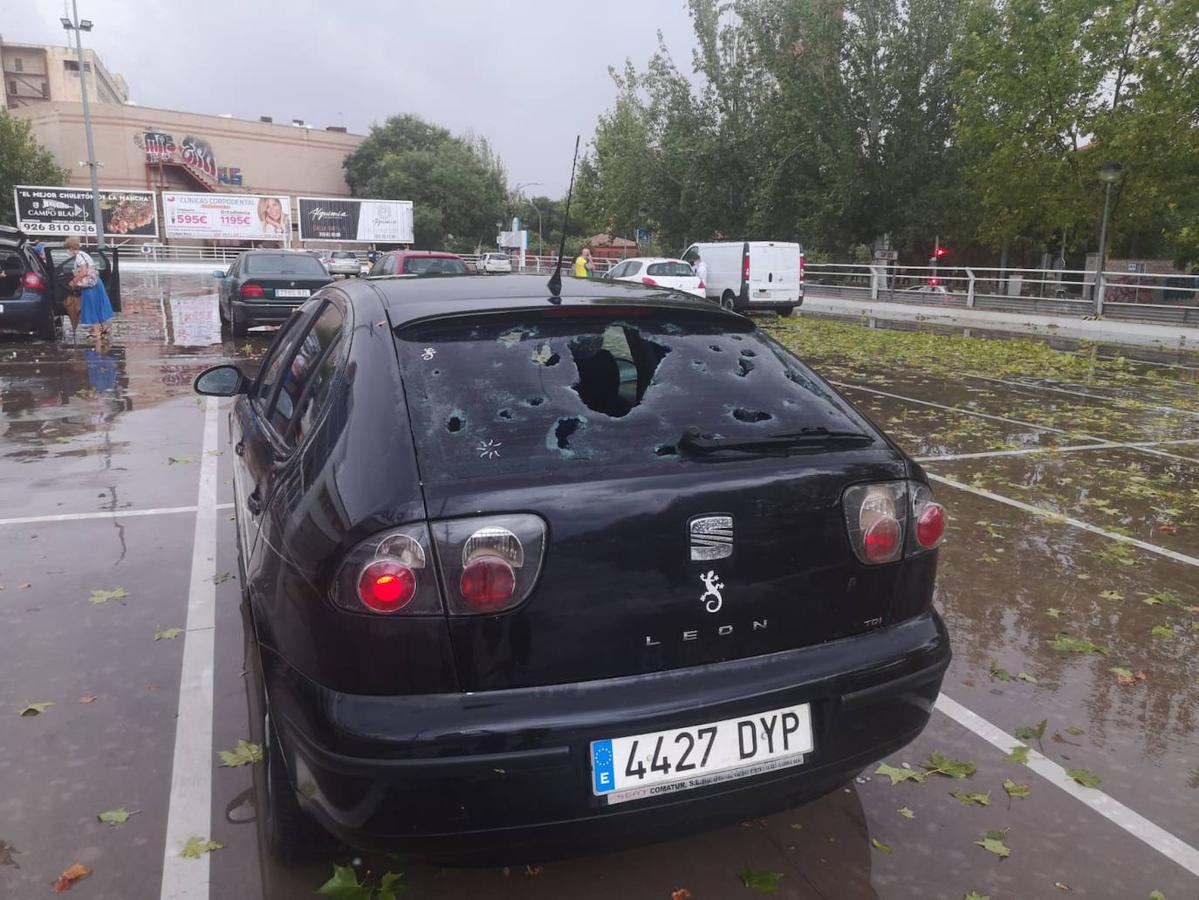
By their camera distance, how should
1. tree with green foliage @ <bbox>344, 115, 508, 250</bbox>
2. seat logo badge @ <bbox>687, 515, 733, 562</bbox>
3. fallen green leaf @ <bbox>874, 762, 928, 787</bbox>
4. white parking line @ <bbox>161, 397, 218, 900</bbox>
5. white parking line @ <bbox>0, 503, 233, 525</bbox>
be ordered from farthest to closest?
tree with green foliage @ <bbox>344, 115, 508, 250</bbox> < white parking line @ <bbox>0, 503, 233, 525</bbox> < fallen green leaf @ <bbox>874, 762, 928, 787</bbox> < white parking line @ <bbox>161, 397, 218, 900</bbox> < seat logo badge @ <bbox>687, 515, 733, 562</bbox>

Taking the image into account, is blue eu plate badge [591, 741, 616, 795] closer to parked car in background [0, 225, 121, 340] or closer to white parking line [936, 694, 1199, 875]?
white parking line [936, 694, 1199, 875]

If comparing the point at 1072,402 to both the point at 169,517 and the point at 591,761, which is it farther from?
the point at 591,761

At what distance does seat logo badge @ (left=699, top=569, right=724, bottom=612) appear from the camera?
7.40 feet

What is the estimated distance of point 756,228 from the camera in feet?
117

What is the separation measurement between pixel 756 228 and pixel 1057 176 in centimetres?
1058

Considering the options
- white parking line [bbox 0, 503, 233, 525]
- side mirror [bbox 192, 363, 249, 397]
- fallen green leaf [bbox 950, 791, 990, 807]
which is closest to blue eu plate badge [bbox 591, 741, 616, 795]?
fallen green leaf [bbox 950, 791, 990, 807]

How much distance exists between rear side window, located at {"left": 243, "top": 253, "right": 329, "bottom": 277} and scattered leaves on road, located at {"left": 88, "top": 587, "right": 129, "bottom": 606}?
1260cm

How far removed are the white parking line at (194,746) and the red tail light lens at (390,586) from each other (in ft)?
3.80

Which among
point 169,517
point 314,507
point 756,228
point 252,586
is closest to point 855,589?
point 314,507

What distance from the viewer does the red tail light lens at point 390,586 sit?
6.87ft

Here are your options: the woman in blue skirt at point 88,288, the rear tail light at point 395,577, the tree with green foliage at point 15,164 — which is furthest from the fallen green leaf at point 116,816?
the tree with green foliage at point 15,164

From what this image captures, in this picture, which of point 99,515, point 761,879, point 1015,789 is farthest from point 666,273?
point 761,879

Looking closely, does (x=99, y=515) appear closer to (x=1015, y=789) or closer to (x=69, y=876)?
(x=69, y=876)

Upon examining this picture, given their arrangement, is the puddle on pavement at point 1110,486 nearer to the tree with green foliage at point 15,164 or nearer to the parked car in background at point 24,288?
the parked car in background at point 24,288
